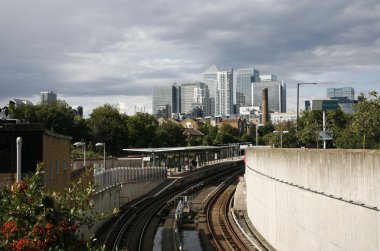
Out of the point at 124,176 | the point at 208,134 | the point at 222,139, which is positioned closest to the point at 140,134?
the point at 222,139

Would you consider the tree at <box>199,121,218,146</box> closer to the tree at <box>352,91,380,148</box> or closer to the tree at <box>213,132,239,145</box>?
the tree at <box>213,132,239,145</box>

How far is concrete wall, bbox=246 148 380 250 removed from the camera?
1522 cm

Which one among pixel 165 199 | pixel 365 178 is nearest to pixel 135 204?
pixel 165 199

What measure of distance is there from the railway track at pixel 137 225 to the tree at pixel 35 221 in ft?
55.2

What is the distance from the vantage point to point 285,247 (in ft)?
79.0

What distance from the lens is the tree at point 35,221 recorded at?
26.9 ft

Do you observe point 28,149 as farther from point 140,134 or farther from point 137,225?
point 140,134

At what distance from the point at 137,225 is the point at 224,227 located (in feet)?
22.7

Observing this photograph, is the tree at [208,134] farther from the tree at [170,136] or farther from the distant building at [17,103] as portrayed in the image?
the distant building at [17,103]

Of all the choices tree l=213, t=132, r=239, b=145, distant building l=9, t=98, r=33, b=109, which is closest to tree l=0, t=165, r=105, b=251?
distant building l=9, t=98, r=33, b=109

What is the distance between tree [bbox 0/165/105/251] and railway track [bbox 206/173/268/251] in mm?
19232

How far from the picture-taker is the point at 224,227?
36.5m

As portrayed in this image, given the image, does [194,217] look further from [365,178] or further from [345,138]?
[365,178]

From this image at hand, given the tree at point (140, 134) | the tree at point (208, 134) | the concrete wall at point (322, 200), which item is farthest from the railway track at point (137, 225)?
the tree at point (208, 134)
